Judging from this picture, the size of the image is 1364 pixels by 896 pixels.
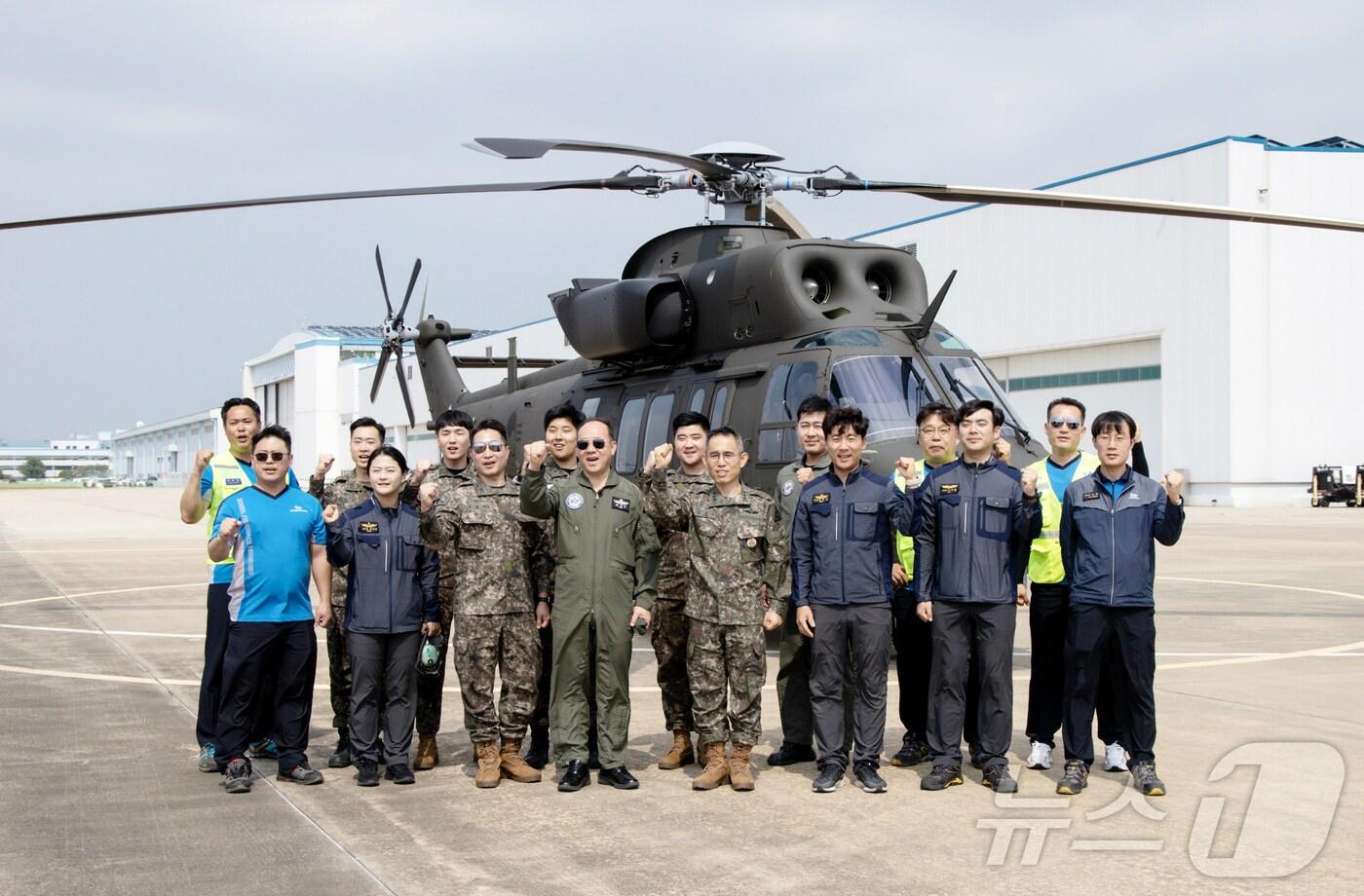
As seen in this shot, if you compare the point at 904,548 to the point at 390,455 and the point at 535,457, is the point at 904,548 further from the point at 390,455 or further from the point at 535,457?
the point at 390,455

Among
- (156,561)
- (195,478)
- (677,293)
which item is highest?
(677,293)

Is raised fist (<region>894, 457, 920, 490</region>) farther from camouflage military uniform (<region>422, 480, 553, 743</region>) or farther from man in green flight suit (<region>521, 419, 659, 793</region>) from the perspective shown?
camouflage military uniform (<region>422, 480, 553, 743</region>)

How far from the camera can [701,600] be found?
6.35 meters

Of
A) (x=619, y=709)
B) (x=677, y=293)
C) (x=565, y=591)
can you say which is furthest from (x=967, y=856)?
(x=677, y=293)

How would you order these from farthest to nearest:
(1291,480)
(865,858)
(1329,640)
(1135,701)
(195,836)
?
(1291,480) → (1329,640) → (1135,701) → (195,836) → (865,858)

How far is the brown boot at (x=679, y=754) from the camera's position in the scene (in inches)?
261

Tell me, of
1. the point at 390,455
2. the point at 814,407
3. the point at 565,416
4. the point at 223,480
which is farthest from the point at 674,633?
the point at 223,480

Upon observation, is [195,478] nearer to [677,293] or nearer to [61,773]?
[61,773]

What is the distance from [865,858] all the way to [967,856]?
0.41 meters

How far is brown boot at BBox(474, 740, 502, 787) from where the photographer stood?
6230mm

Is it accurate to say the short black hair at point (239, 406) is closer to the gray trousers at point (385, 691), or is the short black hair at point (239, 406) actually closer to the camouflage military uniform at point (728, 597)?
the gray trousers at point (385, 691)

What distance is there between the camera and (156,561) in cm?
2095

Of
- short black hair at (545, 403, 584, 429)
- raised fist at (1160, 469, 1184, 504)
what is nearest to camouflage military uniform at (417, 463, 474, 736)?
short black hair at (545, 403, 584, 429)

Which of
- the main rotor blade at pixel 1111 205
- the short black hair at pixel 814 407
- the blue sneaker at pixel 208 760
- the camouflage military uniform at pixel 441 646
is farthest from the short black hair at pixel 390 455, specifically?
the main rotor blade at pixel 1111 205
